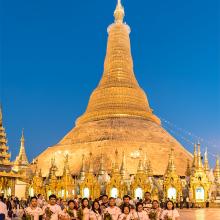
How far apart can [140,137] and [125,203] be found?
3699cm

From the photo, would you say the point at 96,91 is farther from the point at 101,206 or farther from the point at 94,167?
the point at 101,206

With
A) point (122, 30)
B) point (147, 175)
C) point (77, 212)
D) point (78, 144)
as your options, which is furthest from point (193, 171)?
point (77, 212)

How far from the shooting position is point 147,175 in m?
37.3

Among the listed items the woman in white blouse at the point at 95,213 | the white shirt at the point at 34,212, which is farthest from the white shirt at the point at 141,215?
the white shirt at the point at 34,212

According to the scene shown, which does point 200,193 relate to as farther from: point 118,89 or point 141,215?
point 141,215

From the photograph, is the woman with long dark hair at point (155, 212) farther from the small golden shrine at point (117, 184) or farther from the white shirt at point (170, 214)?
the small golden shrine at point (117, 184)

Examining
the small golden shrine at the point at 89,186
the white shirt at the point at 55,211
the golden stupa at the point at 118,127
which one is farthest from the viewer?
the golden stupa at the point at 118,127

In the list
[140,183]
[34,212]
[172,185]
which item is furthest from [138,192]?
[34,212]

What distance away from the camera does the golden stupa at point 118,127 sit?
44.1 m

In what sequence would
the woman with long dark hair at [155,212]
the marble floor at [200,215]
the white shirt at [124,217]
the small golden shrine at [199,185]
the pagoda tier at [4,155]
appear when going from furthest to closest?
the pagoda tier at [4,155] < the small golden shrine at [199,185] < the marble floor at [200,215] < the woman with long dark hair at [155,212] < the white shirt at [124,217]

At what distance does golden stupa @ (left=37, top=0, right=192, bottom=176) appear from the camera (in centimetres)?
4412

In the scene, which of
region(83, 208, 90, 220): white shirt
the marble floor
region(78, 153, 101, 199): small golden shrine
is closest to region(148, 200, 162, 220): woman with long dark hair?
region(83, 208, 90, 220): white shirt

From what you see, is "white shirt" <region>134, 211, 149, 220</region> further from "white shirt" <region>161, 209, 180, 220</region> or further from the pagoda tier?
the pagoda tier

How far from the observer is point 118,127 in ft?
157
